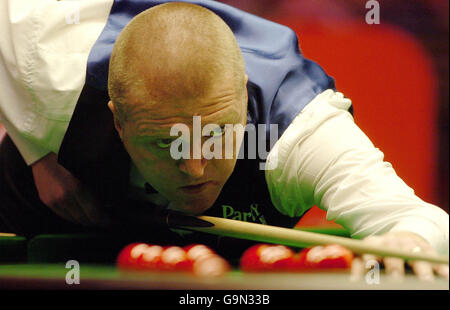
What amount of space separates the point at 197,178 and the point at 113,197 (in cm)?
66

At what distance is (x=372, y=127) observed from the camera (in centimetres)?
421

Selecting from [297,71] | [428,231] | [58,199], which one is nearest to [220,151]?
[297,71]

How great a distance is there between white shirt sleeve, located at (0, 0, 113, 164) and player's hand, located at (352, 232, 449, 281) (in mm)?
1391

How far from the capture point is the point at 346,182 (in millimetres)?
1979

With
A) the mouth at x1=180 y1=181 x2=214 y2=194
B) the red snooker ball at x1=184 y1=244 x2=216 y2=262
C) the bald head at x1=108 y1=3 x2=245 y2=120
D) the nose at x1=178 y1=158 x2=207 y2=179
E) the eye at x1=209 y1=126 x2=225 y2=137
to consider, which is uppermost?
the bald head at x1=108 y1=3 x2=245 y2=120

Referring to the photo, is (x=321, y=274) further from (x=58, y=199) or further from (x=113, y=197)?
(x=58, y=199)

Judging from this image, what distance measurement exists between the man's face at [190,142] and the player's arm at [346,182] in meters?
0.21

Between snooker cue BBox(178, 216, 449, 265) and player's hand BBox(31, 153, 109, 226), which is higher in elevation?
player's hand BBox(31, 153, 109, 226)

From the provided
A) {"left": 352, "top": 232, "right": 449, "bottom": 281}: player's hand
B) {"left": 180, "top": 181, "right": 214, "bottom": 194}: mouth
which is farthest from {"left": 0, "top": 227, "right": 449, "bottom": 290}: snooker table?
{"left": 180, "top": 181, "right": 214, "bottom": 194}: mouth

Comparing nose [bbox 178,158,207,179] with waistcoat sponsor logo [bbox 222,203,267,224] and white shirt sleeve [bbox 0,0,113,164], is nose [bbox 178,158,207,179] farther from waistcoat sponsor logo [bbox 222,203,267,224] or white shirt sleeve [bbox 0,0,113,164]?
white shirt sleeve [bbox 0,0,113,164]

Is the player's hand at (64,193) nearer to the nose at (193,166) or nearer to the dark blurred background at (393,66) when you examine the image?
the nose at (193,166)

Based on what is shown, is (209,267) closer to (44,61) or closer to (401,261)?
(401,261)

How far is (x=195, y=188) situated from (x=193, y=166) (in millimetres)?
206

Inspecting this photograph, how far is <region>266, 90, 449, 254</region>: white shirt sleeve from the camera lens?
1825 millimetres
